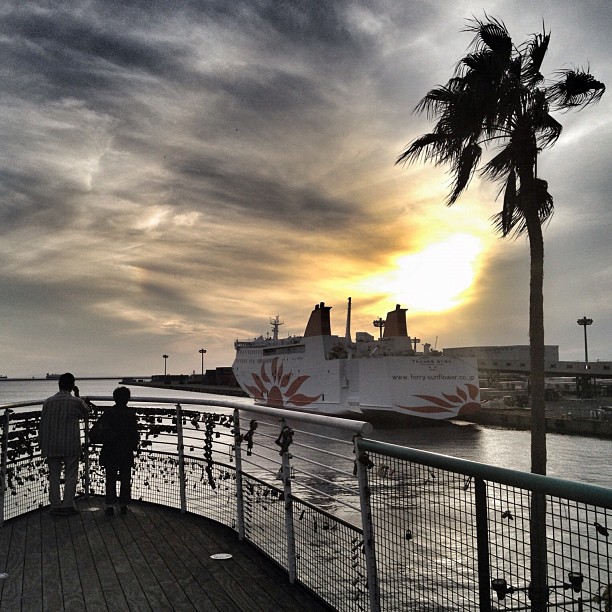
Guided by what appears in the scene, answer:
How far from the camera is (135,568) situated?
16.3 ft

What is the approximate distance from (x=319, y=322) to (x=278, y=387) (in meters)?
8.19

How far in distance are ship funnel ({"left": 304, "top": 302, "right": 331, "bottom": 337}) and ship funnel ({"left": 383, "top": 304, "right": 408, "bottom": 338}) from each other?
18.8 ft

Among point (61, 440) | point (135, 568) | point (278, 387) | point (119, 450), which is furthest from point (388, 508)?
point (278, 387)

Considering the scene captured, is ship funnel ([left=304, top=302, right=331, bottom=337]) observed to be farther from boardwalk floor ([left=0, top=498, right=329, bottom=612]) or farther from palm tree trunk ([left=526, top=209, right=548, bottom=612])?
boardwalk floor ([left=0, top=498, right=329, bottom=612])

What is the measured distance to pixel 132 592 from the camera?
4.43m

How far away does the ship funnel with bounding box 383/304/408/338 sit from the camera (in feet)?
176

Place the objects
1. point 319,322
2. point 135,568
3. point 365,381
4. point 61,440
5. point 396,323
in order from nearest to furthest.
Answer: point 135,568, point 61,440, point 365,381, point 319,322, point 396,323

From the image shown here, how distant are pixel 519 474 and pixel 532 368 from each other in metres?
8.12

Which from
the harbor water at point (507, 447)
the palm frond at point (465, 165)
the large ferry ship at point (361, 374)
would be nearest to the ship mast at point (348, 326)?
the large ferry ship at point (361, 374)

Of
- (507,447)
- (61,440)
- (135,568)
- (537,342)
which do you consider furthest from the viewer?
(507,447)

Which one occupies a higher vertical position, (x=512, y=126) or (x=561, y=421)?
(x=512, y=126)

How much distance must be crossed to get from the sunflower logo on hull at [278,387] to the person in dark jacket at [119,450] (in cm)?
4309

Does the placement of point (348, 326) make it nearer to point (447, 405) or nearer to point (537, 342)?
point (447, 405)

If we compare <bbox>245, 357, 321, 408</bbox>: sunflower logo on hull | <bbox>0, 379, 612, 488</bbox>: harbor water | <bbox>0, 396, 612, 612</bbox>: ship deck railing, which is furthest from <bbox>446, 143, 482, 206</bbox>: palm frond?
<bbox>245, 357, 321, 408</bbox>: sunflower logo on hull
